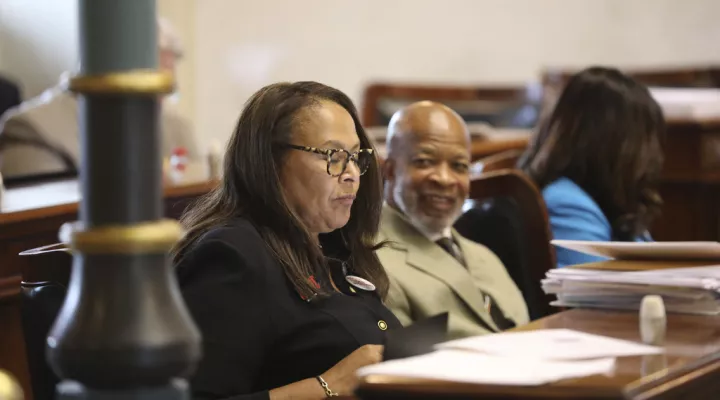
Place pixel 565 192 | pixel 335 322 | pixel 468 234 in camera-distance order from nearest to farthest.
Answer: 1. pixel 335 322
2. pixel 468 234
3. pixel 565 192

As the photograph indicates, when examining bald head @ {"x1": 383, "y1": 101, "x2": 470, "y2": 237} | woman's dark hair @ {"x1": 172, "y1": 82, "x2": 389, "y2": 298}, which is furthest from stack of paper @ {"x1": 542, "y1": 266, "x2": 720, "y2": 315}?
bald head @ {"x1": 383, "y1": 101, "x2": 470, "y2": 237}

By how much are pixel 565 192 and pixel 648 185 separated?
0.98 feet

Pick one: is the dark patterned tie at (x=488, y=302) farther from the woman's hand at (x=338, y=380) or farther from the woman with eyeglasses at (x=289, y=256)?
the woman's hand at (x=338, y=380)

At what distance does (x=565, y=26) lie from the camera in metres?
7.96

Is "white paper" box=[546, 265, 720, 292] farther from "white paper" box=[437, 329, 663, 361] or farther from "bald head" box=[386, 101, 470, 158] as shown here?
"bald head" box=[386, 101, 470, 158]

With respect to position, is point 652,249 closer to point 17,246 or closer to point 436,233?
point 436,233

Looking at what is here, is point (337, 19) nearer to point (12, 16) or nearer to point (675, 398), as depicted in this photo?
point (12, 16)

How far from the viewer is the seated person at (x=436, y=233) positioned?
250cm

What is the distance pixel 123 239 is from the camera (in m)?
0.93

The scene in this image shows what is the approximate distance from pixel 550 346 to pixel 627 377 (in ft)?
0.33

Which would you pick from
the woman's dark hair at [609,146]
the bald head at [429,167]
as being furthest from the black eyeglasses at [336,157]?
the woman's dark hair at [609,146]

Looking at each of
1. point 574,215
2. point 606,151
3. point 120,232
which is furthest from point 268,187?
point 606,151

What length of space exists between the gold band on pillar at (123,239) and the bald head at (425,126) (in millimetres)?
1812

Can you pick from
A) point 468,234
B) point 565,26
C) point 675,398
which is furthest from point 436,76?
point 675,398
